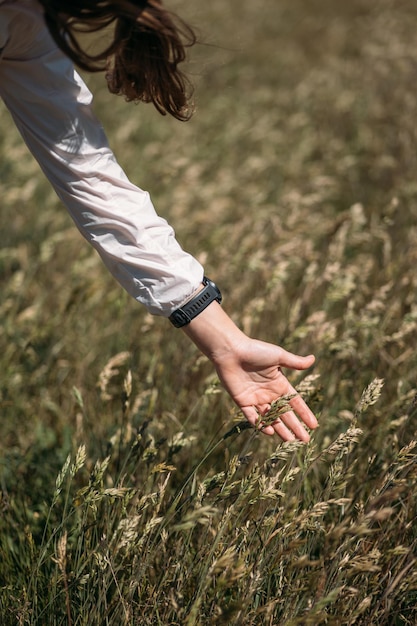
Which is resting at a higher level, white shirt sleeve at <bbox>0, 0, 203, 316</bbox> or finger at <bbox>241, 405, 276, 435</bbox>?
white shirt sleeve at <bbox>0, 0, 203, 316</bbox>

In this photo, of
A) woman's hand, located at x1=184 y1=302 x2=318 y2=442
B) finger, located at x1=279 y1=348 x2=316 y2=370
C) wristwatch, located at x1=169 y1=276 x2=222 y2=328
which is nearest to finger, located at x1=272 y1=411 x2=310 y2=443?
woman's hand, located at x1=184 y1=302 x2=318 y2=442

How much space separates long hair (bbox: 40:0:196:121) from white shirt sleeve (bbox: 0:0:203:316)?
76 millimetres

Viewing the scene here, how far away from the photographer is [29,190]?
3193 millimetres

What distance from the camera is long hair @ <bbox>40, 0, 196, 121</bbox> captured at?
4.47 feet

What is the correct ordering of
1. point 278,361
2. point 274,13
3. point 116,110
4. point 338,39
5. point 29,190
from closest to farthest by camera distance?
point 278,361, point 29,190, point 116,110, point 338,39, point 274,13

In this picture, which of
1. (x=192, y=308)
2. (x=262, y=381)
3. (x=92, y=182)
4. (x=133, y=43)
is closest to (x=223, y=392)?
(x=262, y=381)

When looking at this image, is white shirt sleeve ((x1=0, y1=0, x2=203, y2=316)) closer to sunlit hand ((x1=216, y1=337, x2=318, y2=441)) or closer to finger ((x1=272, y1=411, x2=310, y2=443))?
sunlit hand ((x1=216, y1=337, x2=318, y2=441))

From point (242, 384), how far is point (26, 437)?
116 centimetres

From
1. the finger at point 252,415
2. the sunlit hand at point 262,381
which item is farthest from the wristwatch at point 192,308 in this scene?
the finger at point 252,415

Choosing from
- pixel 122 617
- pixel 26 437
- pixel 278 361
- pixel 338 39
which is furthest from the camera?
pixel 338 39

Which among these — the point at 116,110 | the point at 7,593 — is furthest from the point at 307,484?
the point at 116,110

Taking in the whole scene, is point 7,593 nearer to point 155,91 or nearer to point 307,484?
point 307,484

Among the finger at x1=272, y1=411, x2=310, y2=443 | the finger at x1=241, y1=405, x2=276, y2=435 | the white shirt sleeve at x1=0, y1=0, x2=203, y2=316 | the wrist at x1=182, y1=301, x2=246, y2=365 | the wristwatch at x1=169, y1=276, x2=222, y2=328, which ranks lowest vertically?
the finger at x1=272, y1=411, x2=310, y2=443

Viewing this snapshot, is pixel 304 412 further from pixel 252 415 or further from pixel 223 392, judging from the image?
pixel 223 392
